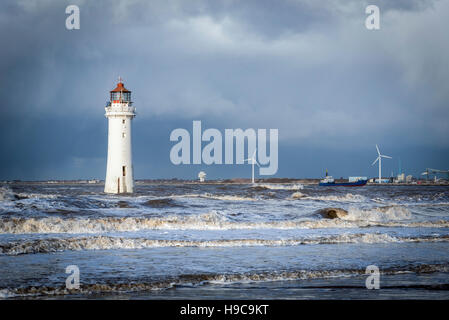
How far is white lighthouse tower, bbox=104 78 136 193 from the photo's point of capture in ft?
126

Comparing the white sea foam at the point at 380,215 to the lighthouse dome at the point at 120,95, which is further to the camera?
the lighthouse dome at the point at 120,95

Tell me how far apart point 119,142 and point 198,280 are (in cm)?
2993

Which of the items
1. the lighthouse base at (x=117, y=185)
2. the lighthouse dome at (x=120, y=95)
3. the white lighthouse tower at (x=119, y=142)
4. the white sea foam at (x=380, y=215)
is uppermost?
the lighthouse dome at (x=120, y=95)

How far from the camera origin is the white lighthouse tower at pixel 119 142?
38344 millimetres

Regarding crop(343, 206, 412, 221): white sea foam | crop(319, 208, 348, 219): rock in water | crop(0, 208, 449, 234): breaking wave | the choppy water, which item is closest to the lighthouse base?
the choppy water

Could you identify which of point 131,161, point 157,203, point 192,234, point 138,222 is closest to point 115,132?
point 131,161

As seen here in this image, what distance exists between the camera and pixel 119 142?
3828 cm

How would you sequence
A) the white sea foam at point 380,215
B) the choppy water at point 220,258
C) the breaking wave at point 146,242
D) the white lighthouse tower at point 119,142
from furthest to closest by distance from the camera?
the white lighthouse tower at point 119,142
the white sea foam at point 380,215
the breaking wave at point 146,242
the choppy water at point 220,258

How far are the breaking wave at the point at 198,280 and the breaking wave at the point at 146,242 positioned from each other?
14.5 ft

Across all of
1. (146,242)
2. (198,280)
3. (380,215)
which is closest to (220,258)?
(198,280)

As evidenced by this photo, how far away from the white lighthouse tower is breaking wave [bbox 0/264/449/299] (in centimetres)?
2960

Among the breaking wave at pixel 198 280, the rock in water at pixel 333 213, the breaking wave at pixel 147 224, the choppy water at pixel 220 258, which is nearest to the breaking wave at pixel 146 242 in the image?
the choppy water at pixel 220 258

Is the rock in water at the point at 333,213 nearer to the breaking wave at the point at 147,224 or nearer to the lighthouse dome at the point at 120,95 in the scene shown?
the breaking wave at the point at 147,224
